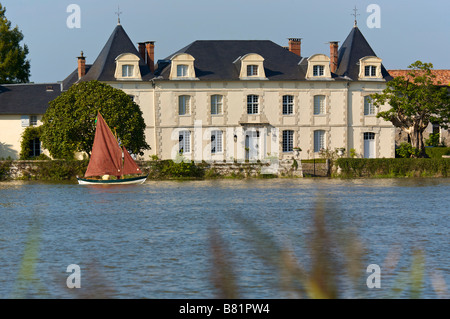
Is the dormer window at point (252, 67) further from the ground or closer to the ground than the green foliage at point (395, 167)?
further from the ground

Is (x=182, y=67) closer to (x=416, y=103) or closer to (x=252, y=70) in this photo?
(x=252, y=70)

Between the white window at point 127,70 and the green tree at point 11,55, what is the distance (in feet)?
47.4

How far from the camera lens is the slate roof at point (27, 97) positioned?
55.9 m

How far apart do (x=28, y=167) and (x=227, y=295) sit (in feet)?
118

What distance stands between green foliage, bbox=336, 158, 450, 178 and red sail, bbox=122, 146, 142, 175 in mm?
12765

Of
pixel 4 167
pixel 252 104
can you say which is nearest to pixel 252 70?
pixel 252 104

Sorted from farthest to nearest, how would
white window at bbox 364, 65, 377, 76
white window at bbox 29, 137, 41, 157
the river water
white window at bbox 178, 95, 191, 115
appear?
white window at bbox 364, 65, 377, 76, white window at bbox 178, 95, 191, 115, white window at bbox 29, 137, 41, 157, the river water

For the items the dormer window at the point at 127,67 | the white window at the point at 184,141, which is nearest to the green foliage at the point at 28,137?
the dormer window at the point at 127,67

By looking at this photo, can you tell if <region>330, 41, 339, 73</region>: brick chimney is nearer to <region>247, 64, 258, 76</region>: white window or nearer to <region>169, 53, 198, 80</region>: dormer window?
<region>247, 64, 258, 76</region>: white window

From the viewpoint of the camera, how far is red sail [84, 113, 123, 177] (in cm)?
4300

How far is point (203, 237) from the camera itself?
22812mm

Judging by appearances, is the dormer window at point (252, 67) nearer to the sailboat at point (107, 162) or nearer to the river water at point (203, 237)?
the sailboat at point (107, 162)

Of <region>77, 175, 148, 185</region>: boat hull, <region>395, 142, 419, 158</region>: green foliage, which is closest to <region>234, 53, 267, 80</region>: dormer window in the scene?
<region>395, 142, 419, 158</region>: green foliage
